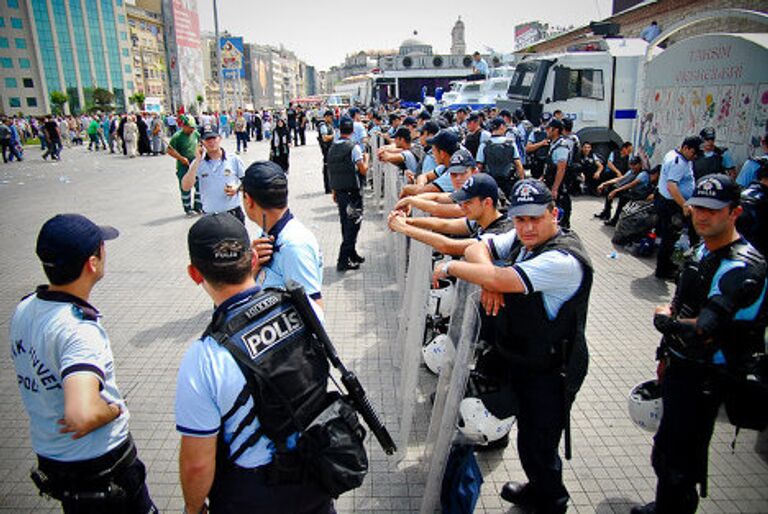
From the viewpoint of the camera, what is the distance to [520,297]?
241 cm

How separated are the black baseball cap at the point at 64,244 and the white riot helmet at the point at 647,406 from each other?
3183mm

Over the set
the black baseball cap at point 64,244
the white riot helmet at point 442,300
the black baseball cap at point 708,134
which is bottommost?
the white riot helmet at point 442,300

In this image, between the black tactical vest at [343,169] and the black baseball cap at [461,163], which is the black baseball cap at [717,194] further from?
the black tactical vest at [343,169]

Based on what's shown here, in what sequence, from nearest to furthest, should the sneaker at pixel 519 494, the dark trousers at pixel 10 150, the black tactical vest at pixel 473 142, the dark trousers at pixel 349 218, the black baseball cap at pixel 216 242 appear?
the black baseball cap at pixel 216 242 < the sneaker at pixel 519 494 < the dark trousers at pixel 349 218 < the black tactical vest at pixel 473 142 < the dark trousers at pixel 10 150

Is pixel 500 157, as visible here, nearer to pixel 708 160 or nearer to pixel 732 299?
pixel 708 160

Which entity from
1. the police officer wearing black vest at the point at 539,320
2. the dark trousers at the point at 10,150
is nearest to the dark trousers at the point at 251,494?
the police officer wearing black vest at the point at 539,320

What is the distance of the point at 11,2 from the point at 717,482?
348 ft

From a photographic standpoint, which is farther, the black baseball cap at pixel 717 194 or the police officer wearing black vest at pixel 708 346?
the black baseball cap at pixel 717 194

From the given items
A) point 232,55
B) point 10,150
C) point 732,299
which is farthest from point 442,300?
point 232,55

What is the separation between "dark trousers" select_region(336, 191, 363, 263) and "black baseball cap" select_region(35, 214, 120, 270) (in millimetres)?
4972

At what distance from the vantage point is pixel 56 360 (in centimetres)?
194

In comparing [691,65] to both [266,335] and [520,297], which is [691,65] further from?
[266,335]

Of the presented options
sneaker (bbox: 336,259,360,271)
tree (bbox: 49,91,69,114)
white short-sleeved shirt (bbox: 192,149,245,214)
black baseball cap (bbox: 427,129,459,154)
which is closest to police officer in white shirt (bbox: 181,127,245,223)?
white short-sleeved shirt (bbox: 192,149,245,214)

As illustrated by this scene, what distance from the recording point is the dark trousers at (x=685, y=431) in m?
2.44
